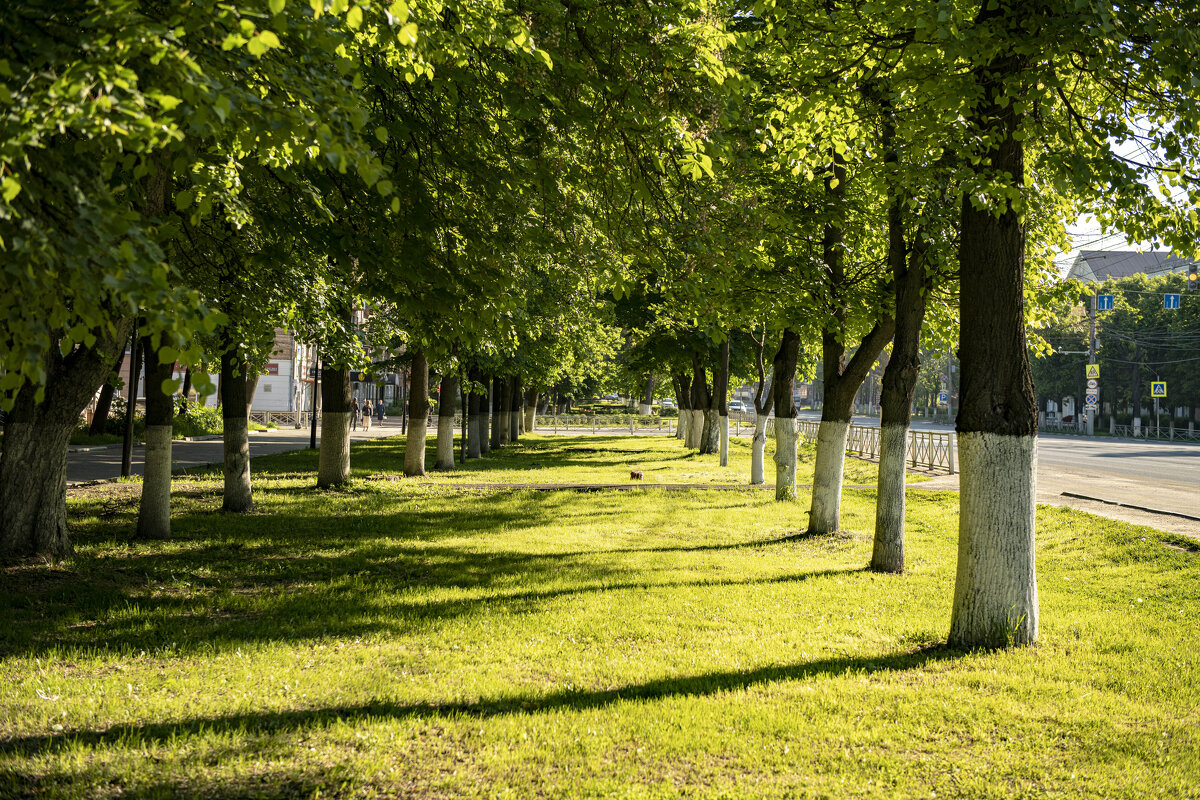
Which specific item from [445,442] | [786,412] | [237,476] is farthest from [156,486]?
[445,442]

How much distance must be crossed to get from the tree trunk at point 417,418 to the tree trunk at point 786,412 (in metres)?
8.87

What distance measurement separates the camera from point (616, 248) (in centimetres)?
827

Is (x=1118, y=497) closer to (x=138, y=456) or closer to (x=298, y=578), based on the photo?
(x=298, y=578)

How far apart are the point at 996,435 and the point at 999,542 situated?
83 centimetres

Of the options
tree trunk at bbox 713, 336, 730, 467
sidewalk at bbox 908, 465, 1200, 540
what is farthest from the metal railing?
tree trunk at bbox 713, 336, 730, 467

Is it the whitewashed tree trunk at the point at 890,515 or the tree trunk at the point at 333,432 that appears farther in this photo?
the tree trunk at the point at 333,432

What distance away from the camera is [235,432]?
13094mm

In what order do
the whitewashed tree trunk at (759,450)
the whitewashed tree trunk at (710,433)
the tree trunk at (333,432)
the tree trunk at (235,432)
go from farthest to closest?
the whitewashed tree trunk at (710,433)
the whitewashed tree trunk at (759,450)
the tree trunk at (333,432)
the tree trunk at (235,432)

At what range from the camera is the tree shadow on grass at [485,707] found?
14.7 feet

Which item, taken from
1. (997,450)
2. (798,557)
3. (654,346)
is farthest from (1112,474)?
(997,450)

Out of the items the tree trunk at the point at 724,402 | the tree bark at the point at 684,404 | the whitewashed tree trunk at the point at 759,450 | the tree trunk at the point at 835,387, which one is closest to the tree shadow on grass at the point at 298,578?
the tree trunk at the point at 835,387

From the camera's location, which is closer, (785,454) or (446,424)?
(785,454)

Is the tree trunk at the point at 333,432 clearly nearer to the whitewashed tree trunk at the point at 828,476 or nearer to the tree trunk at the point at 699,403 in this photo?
the whitewashed tree trunk at the point at 828,476

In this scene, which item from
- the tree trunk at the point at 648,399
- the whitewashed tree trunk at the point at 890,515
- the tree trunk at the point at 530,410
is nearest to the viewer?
the whitewashed tree trunk at the point at 890,515
